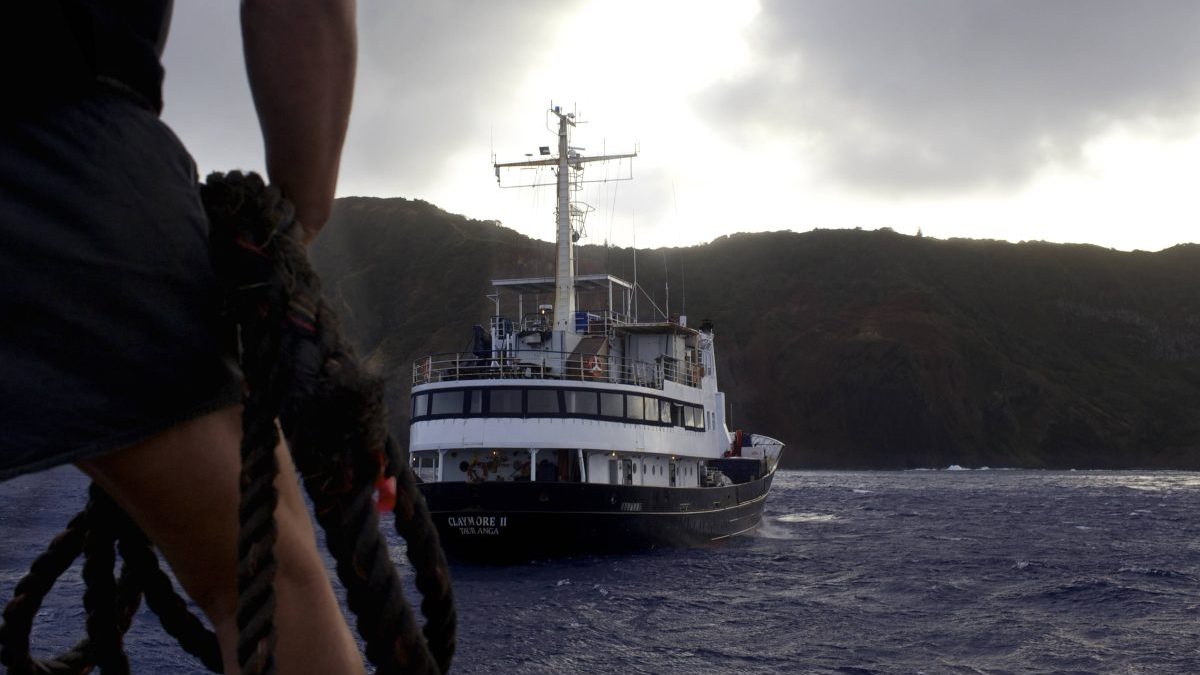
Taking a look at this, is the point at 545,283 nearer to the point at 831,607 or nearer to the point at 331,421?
the point at 831,607

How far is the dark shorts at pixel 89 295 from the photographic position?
52.1 inches

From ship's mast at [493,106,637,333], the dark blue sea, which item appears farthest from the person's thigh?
ship's mast at [493,106,637,333]

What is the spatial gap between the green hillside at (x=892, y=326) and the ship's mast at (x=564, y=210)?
4978 centimetres

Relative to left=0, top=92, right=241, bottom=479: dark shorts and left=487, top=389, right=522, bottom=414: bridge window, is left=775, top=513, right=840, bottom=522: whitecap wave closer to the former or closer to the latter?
left=487, top=389, right=522, bottom=414: bridge window

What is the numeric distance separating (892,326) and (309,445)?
11376 centimetres

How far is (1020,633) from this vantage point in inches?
635

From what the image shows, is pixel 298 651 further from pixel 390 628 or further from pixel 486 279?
pixel 486 279

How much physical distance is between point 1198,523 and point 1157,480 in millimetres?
39972

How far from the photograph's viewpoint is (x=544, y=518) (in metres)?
19.4

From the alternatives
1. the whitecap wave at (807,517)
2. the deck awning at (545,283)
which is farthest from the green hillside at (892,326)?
the deck awning at (545,283)

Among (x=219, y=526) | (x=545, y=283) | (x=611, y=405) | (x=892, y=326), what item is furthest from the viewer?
(x=892, y=326)

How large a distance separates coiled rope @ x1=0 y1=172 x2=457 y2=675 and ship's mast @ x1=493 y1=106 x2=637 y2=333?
23.8m

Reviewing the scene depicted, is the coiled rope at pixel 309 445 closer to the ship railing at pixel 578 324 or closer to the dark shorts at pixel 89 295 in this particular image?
the dark shorts at pixel 89 295

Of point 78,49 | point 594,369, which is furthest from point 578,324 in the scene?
point 78,49
